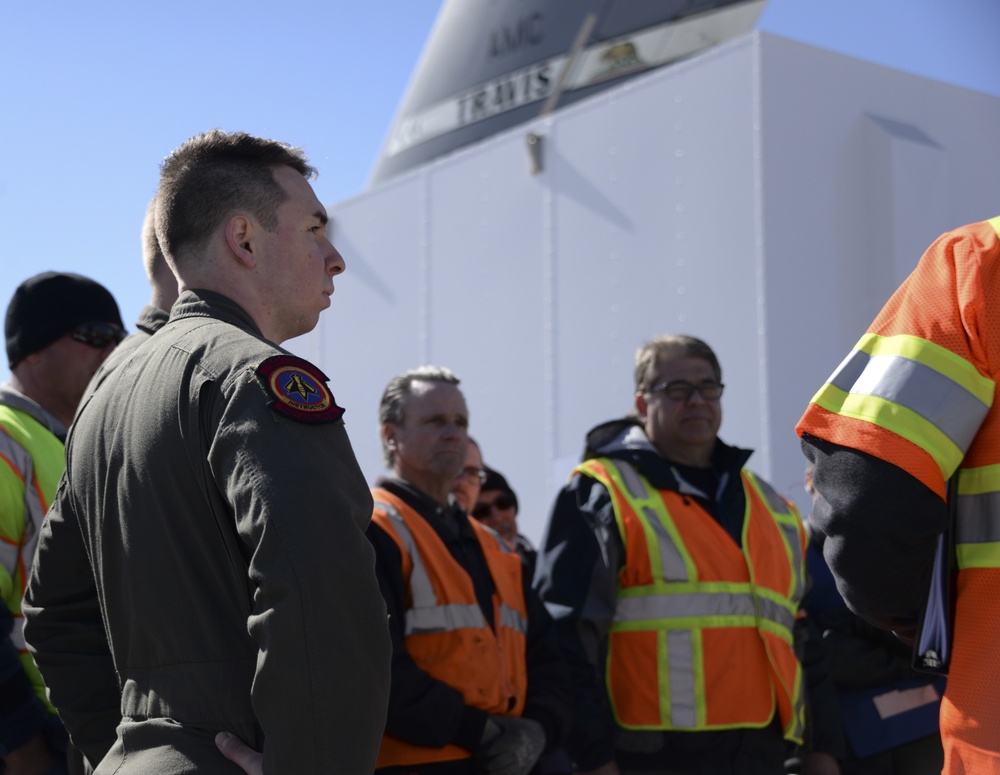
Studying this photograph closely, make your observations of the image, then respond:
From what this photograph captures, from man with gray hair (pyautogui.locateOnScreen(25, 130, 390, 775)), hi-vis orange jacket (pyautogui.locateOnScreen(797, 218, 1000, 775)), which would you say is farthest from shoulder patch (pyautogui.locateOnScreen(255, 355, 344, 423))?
hi-vis orange jacket (pyautogui.locateOnScreen(797, 218, 1000, 775))

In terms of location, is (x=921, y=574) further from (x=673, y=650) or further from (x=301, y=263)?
(x=673, y=650)

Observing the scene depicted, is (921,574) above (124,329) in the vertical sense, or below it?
below

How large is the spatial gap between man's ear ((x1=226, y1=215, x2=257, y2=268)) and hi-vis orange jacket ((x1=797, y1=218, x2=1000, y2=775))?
93cm

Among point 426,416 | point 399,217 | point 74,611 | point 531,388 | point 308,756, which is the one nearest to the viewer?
point 308,756

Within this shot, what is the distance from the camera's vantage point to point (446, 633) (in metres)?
3.32

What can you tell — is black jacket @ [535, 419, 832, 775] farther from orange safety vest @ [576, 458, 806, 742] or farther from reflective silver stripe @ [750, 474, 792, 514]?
reflective silver stripe @ [750, 474, 792, 514]

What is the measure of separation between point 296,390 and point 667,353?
2.47 meters

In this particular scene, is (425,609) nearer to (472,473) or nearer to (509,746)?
(509,746)

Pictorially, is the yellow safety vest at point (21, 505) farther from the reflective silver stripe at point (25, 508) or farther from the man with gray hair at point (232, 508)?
the man with gray hair at point (232, 508)

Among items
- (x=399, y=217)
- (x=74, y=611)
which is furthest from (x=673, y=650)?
(x=399, y=217)

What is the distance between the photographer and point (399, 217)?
908 cm

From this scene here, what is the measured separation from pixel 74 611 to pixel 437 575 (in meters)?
1.39

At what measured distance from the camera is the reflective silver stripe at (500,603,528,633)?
3.53m

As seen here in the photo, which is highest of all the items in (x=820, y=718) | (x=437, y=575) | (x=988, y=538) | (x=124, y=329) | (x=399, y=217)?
(x=399, y=217)
